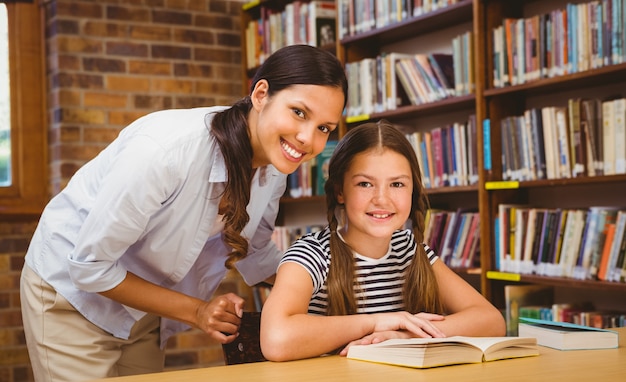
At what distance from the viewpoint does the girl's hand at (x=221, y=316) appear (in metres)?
1.66

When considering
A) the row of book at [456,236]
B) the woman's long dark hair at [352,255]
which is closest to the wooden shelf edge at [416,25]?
the row of book at [456,236]

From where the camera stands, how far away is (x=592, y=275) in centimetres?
281

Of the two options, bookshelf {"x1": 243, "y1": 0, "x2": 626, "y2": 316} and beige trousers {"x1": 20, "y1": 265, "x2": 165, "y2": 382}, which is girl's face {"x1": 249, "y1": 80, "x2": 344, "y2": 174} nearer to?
beige trousers {"x1": 20, "y1": 265, "x2": 165, "y2": 382}

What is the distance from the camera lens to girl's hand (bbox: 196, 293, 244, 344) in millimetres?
1664

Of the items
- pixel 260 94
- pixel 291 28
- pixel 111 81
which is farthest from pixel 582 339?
pixel 111 81

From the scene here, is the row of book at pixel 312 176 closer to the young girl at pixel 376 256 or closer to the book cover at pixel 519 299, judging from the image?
the book cover at pixel 519 299

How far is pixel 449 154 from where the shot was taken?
11.1ft

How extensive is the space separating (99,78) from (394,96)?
5.13 feet

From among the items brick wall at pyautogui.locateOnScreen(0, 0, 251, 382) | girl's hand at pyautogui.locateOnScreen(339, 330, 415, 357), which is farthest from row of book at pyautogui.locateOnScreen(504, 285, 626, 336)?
brick wall at pyautogui.locateOnScreen(0, 0, 251, 382)

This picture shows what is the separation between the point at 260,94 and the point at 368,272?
1.54 feet

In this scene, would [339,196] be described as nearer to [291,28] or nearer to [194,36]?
[291,28]

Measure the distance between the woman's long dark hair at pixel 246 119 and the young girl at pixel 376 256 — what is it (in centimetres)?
14

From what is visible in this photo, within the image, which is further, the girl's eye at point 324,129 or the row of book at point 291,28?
the row of book at point 291,28

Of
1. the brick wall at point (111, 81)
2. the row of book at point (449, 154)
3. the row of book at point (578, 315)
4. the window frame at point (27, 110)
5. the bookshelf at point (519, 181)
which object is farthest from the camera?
the window frame at point (27, 110)
